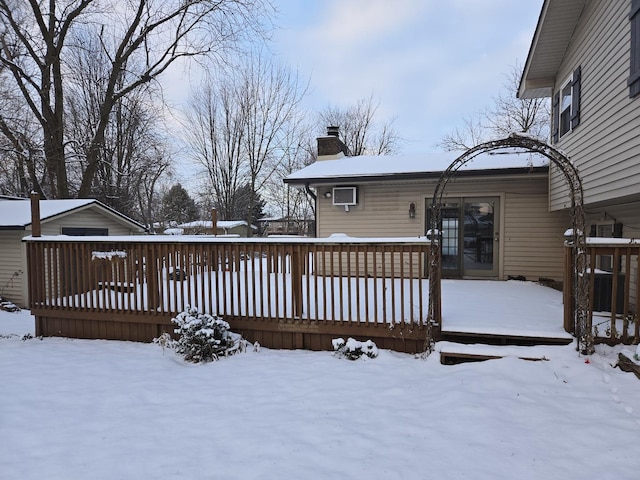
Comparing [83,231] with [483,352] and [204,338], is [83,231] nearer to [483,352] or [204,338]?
[204,338]

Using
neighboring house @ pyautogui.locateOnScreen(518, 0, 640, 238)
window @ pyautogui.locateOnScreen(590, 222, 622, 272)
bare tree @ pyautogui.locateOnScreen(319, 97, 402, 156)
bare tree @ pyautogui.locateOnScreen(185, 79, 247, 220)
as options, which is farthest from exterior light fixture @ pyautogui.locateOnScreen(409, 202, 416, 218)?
bare tree @ pyautogui.locateOnScreen(319, 97, 402, 156)

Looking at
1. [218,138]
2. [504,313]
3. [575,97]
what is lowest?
[504,313]

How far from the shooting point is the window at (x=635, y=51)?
145 inches

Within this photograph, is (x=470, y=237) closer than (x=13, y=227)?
Yes

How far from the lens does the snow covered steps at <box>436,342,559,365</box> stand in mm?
3299

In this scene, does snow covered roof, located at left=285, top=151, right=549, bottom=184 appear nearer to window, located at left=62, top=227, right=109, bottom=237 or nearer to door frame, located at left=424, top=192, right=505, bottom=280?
door frame, located at left=424, top=192, right=505, bottom=280

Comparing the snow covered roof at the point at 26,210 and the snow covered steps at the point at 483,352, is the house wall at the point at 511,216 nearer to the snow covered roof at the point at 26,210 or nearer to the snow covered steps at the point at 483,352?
the snow covered steps at the point at 483,352

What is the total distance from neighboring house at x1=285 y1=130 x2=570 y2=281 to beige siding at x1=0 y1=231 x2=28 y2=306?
7.70 m

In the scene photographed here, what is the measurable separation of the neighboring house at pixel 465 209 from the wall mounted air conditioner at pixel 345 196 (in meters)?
0.02

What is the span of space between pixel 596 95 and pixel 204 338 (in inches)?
233

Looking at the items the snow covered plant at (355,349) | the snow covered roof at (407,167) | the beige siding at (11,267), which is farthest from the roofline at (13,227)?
the snow covered plant at (355,349)

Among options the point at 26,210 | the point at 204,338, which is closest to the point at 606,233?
the point at 204,338

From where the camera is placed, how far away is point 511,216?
7.24 metres

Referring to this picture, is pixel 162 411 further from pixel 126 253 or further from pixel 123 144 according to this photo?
pixel 123 144
